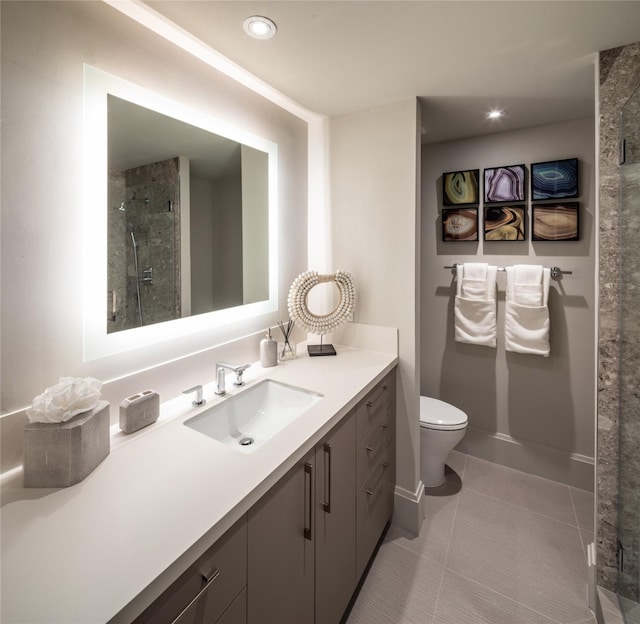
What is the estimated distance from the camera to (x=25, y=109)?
927mm

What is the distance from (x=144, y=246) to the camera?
4.13ft

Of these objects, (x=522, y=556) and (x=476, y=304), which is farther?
(x=476, y=304)

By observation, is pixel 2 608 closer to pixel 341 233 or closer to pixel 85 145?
pixel 85 145

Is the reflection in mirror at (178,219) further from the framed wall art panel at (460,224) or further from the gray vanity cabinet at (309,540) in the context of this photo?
the framed wall art panel at (460,224)

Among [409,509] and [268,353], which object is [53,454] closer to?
[268,353]

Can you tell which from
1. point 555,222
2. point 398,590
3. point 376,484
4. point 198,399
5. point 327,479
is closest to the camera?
point 327,479

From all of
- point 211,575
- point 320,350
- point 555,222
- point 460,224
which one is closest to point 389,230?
point 320,350

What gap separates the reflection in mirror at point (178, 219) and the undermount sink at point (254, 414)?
1.34 ft

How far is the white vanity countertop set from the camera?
58 cm

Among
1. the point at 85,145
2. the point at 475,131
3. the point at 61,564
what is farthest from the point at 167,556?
the point at 475,131

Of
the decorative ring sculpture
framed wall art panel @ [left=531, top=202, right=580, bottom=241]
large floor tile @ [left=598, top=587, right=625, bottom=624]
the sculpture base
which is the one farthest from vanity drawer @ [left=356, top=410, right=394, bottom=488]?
framed wall art panel @ [left=531, top=202, right=580, bottom=241]

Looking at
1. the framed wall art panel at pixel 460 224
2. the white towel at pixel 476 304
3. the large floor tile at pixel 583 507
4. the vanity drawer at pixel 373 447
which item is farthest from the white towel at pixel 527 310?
the vanity drawer at pixel 373 447

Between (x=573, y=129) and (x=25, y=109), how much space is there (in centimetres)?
266

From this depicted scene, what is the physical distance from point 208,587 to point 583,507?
2.33 meters
